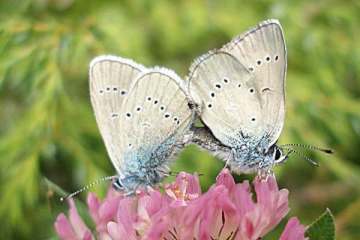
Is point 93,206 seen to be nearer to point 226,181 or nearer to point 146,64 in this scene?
point 226,181

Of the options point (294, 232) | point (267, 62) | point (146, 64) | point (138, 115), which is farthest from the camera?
point (146, 64)

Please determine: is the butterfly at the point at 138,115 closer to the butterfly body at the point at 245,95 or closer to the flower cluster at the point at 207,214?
the butterfly body at the point at 245,95

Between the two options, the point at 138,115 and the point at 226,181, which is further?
the point at 138,115

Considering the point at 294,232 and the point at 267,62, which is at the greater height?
the point at 267,62

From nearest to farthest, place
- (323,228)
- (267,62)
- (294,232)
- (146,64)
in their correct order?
(294,232)
(323,228)
(267,62)
(146,64)

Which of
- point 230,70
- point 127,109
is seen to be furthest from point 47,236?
point 230,70

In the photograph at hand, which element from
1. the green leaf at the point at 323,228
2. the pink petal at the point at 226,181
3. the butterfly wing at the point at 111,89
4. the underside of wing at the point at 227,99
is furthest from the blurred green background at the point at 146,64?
the green leaf at the point at 323,228

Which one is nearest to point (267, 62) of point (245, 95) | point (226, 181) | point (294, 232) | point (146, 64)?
point (245, 95)
